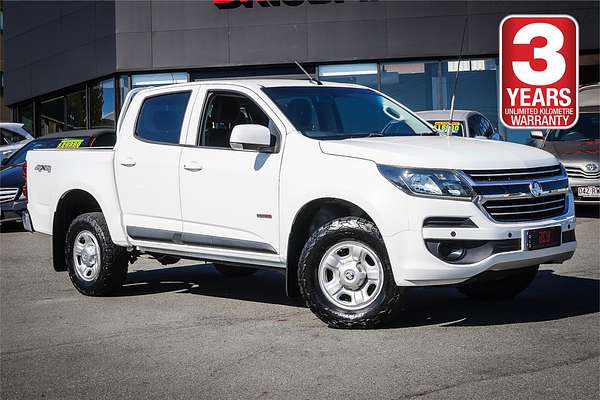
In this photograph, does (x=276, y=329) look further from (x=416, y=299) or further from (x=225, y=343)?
(x=416, y=299)

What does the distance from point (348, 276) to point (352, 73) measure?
19234 millimetres

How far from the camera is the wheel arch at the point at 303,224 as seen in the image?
7.41 metres

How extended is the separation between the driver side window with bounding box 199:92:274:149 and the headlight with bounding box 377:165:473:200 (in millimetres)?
1772

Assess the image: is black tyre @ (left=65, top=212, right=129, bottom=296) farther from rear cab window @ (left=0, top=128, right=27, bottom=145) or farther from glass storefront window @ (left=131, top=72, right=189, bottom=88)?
glass storefront window @ (left=131, top=72, right=189, bottom=88)

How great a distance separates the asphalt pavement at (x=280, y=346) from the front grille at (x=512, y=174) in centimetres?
103

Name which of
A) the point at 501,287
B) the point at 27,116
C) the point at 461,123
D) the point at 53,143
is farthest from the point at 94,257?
the point at 27,116

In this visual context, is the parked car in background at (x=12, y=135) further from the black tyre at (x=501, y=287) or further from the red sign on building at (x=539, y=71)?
the black tyre at (x=501, y=287)

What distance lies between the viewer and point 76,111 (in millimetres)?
30344

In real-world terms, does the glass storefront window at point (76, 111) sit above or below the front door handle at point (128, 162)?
above

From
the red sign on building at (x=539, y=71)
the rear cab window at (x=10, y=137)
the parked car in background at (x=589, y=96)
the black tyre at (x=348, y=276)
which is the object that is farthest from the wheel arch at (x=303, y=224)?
the rear cab window at (x=10, y=137)

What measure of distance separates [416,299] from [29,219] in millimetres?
4018

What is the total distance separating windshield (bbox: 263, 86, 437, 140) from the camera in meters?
7.87

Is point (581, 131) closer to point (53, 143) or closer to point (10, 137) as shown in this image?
point (53, 143)

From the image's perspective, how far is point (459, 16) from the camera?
81.1ft
